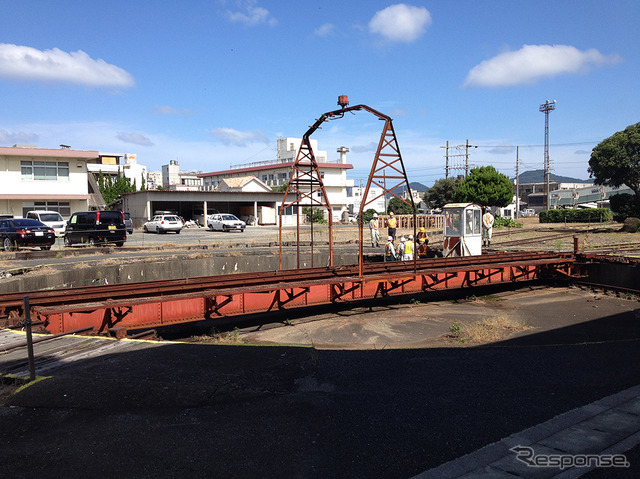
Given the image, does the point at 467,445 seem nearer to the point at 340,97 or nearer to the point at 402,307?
the point at 340,97

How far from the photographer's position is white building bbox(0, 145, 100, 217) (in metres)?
32.8

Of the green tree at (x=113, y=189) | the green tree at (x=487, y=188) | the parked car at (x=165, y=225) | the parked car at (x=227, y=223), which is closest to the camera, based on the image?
the parked car at (x=165, y=225)

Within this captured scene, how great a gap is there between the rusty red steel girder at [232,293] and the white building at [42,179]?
27.8 meters

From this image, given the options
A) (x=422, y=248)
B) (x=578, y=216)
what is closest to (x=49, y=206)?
(x=422, y=248)

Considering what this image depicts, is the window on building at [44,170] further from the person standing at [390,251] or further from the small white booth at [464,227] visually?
the small white booth at [464,227]

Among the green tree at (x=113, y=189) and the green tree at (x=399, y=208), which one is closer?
the green tree at (x=113, y=189)

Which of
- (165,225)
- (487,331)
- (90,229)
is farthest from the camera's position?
(165,225)

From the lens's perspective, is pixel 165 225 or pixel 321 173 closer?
pixel 165 225

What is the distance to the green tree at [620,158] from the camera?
105 feet

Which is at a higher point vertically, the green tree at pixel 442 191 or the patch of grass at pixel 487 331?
the green tree at pixel 442 191

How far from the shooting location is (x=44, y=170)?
34062mm

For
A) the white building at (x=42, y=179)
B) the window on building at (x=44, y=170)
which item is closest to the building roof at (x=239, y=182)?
the white building at (x=42, y=179)

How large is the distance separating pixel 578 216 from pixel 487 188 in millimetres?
10482

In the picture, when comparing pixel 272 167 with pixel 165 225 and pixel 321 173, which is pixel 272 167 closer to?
pixel 321 173
